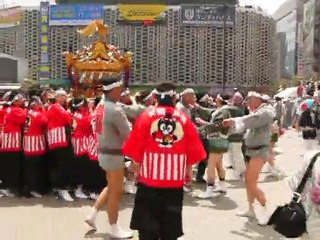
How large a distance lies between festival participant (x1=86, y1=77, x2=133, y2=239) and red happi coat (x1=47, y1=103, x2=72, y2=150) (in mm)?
2198

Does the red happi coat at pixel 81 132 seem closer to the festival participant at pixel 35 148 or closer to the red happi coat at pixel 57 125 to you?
the red happi coat at pixel 57 125

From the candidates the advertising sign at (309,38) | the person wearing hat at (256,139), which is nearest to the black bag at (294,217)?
the person wearing hat at (256,139)

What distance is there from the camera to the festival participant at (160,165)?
4840mm

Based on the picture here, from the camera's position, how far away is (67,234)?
647 centimetres

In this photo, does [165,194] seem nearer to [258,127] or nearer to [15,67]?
[258,127]

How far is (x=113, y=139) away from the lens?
6168mm

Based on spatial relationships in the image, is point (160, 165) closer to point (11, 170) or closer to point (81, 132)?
point (81, 132)

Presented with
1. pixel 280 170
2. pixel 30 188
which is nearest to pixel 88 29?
pixel 280 170

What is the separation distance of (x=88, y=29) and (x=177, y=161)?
15387mm

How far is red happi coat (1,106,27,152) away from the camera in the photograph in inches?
338

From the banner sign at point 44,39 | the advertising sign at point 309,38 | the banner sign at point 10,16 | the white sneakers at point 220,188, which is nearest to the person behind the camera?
the white sneakers at point 220,188

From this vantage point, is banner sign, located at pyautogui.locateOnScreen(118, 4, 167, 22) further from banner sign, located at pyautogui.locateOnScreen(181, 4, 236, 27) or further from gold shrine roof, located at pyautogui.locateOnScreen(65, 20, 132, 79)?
gold shrine roof, located at pyautogui.locateOnScreen(65, 20, 132, 79)

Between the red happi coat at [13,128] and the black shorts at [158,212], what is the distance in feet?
13.7

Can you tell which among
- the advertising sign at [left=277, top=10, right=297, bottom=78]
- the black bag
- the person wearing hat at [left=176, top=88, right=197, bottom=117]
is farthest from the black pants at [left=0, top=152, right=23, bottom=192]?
the advertising sign at [left=277, top=10, right=297, bottom=78]
